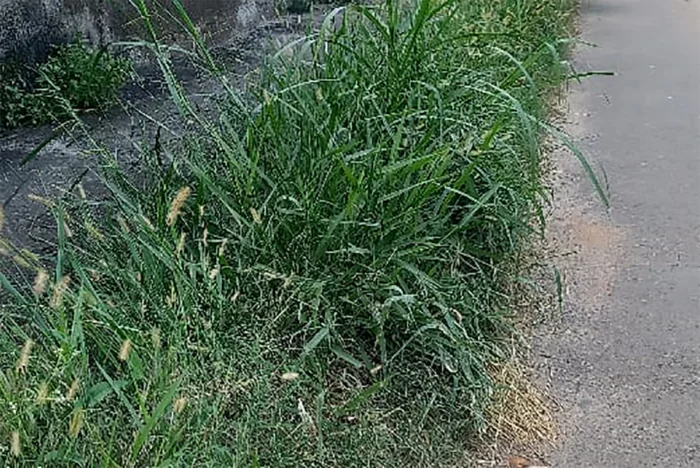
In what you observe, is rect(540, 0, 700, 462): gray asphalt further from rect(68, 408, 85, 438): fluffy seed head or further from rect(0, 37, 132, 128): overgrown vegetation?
rect(0, 37, 132, 128): overgrown vegetation

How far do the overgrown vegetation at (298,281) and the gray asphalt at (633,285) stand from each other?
29cm

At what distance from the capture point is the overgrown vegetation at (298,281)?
2.10 metres

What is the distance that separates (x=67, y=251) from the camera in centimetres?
250

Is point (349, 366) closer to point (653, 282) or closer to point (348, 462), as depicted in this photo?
point (348, 462)

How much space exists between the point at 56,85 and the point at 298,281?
195 centimetres

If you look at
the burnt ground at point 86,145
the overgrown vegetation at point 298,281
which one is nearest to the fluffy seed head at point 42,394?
the overgrown vegetation at point 298,281

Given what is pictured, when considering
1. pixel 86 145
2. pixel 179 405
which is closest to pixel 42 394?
pixel 179 405

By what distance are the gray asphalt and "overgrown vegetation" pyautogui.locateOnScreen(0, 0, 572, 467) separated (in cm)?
29

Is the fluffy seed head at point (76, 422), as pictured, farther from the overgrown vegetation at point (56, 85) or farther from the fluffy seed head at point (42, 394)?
the overgrown vegetation at point (56, 85)

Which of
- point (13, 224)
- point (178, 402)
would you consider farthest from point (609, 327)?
point (13, 224)

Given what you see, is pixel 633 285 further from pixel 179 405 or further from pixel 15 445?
pixel 15 445

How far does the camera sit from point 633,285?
346 cm

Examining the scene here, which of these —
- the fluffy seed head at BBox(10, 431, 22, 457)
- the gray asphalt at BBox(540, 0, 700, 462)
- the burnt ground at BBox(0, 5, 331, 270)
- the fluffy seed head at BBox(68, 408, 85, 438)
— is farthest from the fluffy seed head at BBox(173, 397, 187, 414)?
the gray asphalt at BBox(540, 0, 700, 462)

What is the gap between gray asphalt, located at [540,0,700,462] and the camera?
8.80 feet
